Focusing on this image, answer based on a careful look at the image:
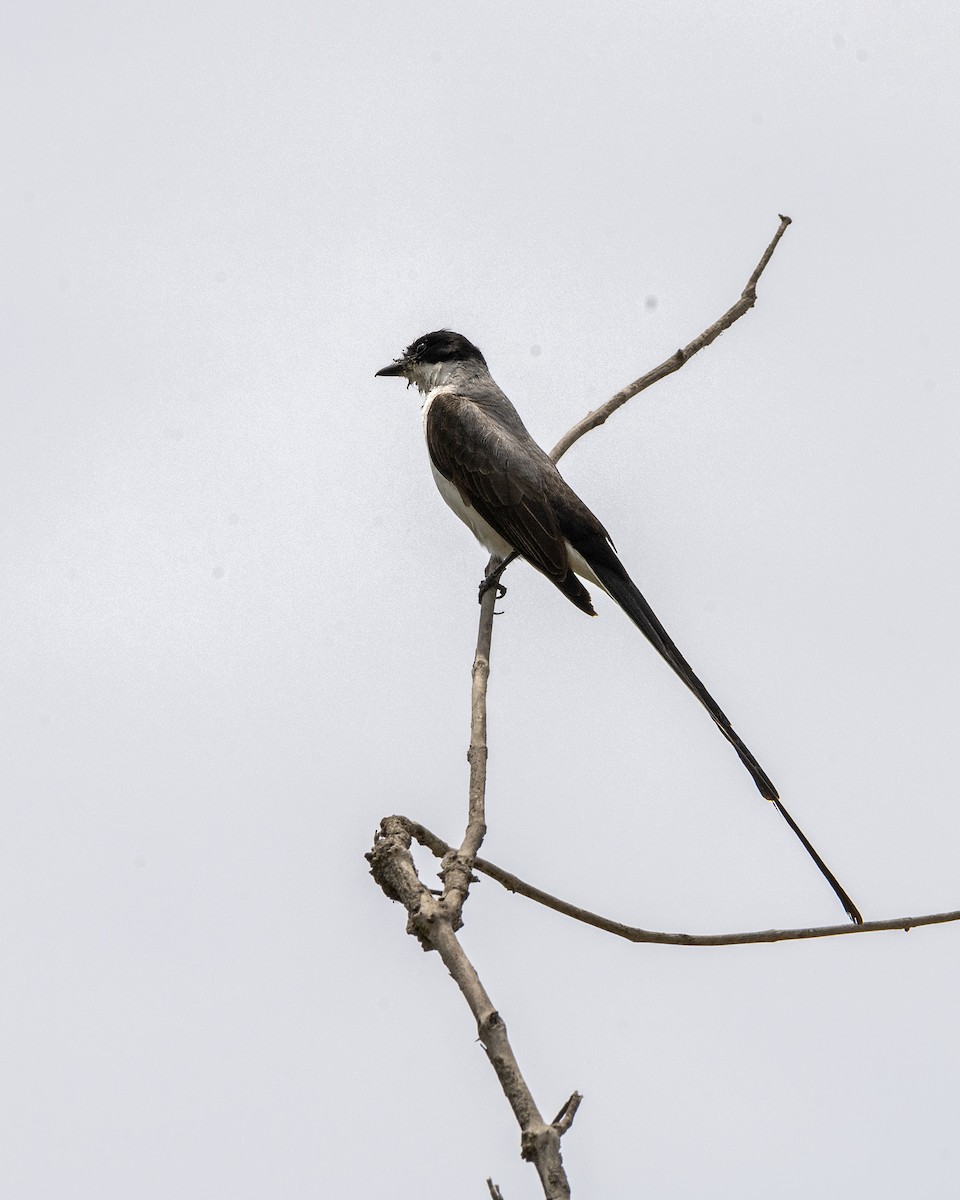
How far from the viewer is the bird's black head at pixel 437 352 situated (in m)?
9.43

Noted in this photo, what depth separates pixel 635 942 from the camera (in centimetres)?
408

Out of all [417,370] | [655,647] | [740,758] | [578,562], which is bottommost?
[740,758]

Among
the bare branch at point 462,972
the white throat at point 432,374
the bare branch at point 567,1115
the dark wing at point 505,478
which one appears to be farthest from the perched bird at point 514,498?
the bare branch at point 567,1115

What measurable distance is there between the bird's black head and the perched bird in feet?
1.22

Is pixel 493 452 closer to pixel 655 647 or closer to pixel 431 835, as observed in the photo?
pixel 655 647

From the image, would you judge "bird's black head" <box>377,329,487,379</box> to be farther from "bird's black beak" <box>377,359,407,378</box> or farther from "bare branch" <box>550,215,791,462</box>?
"bare branch" <box>550,215,791,462</box>

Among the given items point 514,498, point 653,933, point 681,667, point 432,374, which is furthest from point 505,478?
point 653,933

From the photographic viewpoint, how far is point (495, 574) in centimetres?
791

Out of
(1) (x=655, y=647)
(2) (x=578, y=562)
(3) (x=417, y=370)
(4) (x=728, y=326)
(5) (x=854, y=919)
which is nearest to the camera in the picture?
(5) (x=854, y=919)

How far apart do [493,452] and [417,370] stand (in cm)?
141

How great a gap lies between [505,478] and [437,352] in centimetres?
158

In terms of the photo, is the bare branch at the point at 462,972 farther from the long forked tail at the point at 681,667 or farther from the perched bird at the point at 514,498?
the perched bird at the point at 514,498

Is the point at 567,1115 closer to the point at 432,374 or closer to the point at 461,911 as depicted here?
the point at 461,911

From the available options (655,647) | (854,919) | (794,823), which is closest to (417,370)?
(655,647)
